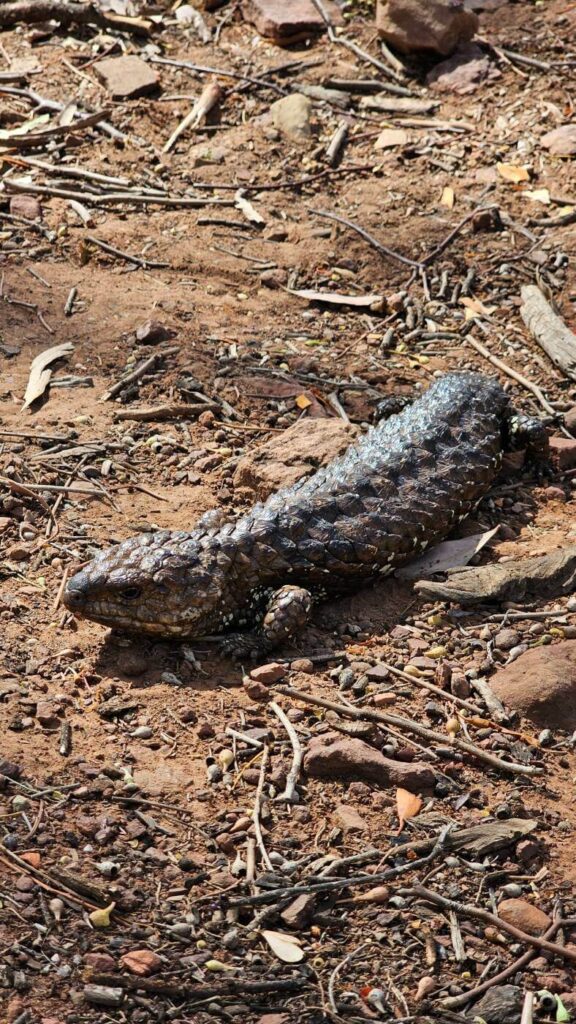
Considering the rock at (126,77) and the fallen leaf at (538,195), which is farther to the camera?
the rock at (126,77)

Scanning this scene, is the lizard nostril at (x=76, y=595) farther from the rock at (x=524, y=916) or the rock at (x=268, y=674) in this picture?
the rock at (x=524, y=916)

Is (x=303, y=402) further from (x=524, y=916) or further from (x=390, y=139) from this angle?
(x=390, y=139)

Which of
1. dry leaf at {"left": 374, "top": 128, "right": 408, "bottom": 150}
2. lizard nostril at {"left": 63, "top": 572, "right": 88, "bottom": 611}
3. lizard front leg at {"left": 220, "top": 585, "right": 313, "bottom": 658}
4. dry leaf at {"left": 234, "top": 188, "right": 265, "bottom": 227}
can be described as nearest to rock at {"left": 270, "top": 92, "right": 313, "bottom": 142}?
dry leaf at {"left": 374, "top": 128, "right": 408, "bottom": 150}

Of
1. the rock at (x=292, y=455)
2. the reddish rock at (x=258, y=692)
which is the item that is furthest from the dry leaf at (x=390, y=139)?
the reddish rock at (x=258, y=692)

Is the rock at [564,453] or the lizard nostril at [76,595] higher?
the lizard nostril at [76,595]

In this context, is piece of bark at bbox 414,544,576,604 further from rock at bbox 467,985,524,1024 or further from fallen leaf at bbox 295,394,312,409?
rock at bbox 467,985,524,1024

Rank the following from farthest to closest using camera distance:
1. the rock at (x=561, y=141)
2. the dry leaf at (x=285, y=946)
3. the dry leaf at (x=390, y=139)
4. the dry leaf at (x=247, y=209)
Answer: the dry leaf at (x=390, y=139) < the rock at (x=561, y=141) < the dry leaf at (x=247, y=209) < the dry leaf at (x=285, y=946)

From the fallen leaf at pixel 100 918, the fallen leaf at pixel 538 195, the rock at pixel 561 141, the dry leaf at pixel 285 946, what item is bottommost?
the dry leaf at pixel 285 946
